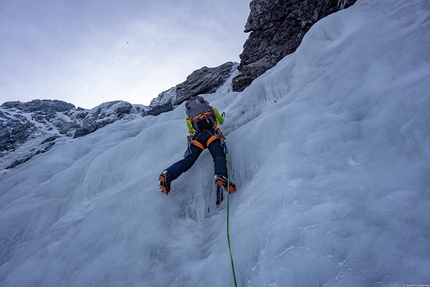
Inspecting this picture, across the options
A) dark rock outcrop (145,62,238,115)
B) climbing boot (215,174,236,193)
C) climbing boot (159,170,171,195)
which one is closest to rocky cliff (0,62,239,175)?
dark rock outcrop (145,62,238,115)

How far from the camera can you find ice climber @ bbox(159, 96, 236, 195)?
3299 mm

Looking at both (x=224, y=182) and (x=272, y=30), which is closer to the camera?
(x=224, y=182)

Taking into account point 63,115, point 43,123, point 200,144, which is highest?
point 63,115

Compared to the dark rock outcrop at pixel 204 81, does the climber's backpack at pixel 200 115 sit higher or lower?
lower

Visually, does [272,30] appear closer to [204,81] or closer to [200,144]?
[204,81]

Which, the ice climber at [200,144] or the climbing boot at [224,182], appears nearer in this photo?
the climbing boot at [224,182]

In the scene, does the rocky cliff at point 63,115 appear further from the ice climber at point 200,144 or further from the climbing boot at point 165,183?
A: the climbing boot at point 165,183

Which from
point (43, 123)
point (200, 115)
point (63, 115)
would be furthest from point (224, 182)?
point (63, 115)

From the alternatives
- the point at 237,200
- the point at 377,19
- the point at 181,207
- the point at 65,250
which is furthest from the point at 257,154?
the point at 377,19

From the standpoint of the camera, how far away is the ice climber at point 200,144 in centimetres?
330

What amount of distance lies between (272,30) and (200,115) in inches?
358

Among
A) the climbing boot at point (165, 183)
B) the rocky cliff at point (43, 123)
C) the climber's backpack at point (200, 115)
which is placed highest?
the rocky cliff at point (43, 123)

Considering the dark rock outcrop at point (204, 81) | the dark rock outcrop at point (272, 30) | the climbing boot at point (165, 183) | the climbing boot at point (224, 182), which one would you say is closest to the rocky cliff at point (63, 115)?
the dark rock outcrop at point (204, 81)

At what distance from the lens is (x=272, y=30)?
1092 centimetres
